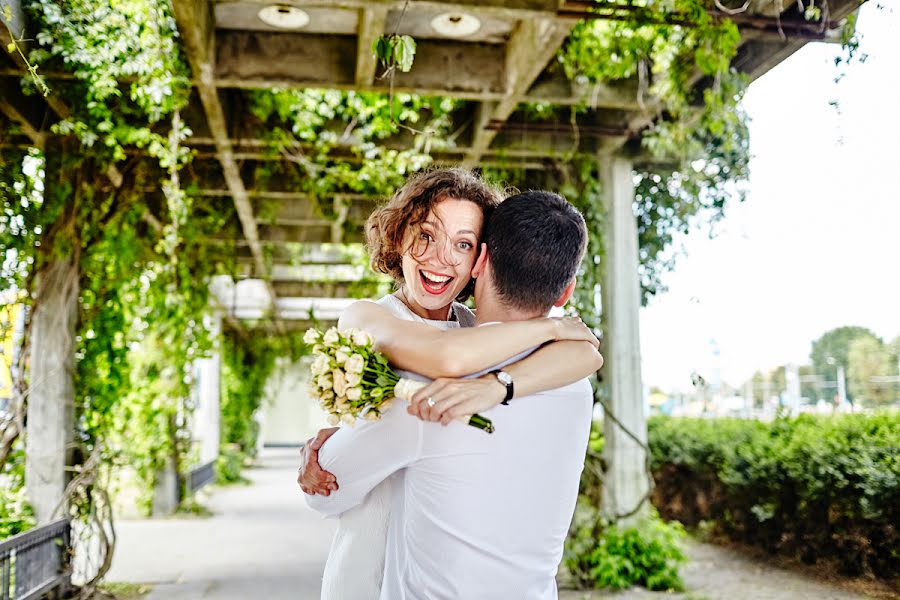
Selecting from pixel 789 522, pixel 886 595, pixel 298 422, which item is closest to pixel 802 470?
pixel 789 522

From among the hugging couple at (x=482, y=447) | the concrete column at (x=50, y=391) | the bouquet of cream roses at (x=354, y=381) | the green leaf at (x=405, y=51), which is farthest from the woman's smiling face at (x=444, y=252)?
the concrete column at (x=50, y=391)

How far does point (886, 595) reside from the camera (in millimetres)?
5305

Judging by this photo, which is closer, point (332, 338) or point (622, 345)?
point (332, 338)

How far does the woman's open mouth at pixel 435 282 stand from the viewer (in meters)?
1.74

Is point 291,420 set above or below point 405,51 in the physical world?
below

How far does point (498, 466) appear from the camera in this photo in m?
1.37

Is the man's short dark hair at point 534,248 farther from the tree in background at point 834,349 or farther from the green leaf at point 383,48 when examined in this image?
the tree in background at point 834,349

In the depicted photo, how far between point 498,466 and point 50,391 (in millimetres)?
5241

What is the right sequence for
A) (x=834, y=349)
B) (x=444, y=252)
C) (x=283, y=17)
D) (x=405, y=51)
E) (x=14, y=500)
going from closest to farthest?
(x=444, y=252) < (x=405, y=51) < (x=283, y=17) < (x=14, y=500) < (x=834, y=349)

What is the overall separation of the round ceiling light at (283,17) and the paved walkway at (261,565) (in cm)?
390

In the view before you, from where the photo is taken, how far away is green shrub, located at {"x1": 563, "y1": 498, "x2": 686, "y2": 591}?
231 inches

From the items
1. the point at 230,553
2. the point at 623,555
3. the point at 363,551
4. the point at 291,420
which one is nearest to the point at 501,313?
the point at 363,551

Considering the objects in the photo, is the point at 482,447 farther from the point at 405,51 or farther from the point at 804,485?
the point at 804,485

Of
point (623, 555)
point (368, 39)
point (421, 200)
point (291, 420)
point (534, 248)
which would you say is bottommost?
point (291, 420)
